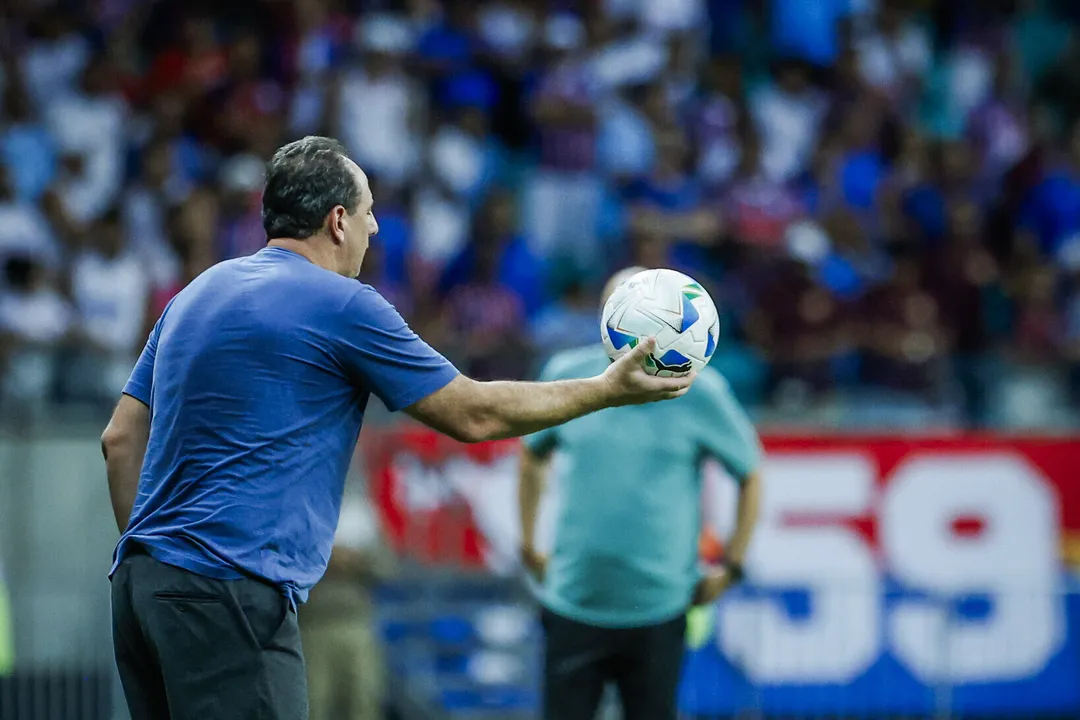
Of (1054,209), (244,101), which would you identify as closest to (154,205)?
(244,101)

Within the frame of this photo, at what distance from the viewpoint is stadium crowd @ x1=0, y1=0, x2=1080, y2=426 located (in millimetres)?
12305

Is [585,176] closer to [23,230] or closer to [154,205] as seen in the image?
[154,205]

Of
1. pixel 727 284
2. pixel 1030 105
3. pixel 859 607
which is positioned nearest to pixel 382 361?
pixel 859 607

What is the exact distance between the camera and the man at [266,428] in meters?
4.53

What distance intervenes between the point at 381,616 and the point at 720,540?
8.15 feet

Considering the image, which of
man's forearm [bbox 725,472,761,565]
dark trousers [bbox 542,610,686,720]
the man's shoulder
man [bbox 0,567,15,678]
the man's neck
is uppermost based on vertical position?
the man's neck

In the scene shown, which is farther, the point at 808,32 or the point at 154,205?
the point at 808,32

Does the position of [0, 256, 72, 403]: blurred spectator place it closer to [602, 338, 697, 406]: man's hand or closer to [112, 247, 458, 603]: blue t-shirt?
[112, 247, 458, 603]: blue t-shirt

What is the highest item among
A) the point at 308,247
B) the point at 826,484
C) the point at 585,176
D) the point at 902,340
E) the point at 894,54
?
the point at 894,54

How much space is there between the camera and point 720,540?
11508 mm

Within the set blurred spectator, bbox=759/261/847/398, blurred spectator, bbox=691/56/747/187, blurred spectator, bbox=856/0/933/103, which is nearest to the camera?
blurred spectator, bbox=759/261/847/398

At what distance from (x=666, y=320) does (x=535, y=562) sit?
228 centimetres

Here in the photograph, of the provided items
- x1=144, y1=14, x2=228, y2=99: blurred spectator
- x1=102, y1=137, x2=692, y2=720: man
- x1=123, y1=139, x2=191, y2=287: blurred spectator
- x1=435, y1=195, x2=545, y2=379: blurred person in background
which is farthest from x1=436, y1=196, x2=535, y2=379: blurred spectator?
x1=102, y1=137, x2=692, y2=720: man

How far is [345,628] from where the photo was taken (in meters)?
9.95
